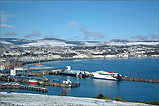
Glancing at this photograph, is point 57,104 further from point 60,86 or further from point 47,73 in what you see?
point 47,73

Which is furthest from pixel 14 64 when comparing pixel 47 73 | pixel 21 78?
pixel 21 78

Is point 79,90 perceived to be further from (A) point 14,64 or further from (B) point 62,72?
(A) point 14,64

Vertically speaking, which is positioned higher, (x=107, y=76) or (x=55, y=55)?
(x=55, y=55)

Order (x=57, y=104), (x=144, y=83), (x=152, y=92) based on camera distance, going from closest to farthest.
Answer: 1. (x=57, y=104)
2. (x=152, y=92)
3. (x=144, y=83)

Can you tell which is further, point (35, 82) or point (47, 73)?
point (47, 73)

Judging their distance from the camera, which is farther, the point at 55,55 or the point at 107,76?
the point at 55,55

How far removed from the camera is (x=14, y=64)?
1914 centimetres

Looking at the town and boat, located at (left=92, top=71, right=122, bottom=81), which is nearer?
boat, located at (left=92, top=71, right=122, bottom=81)

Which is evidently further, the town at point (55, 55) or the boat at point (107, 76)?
the town at point (55, 55)

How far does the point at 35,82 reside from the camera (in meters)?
11.2

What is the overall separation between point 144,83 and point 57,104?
311 inches

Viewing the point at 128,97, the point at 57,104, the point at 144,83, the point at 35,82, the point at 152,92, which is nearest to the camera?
the point at 57,104

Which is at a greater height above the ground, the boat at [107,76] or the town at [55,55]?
the town at [55,55]

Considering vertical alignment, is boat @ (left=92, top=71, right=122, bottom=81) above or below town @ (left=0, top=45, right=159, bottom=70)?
below
